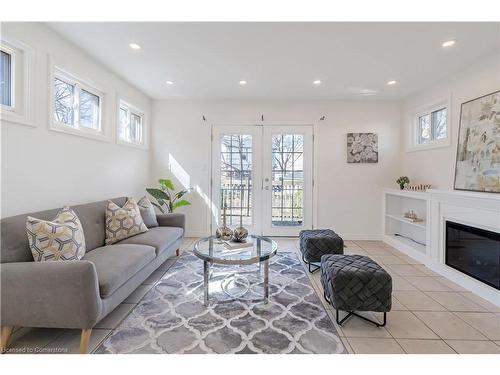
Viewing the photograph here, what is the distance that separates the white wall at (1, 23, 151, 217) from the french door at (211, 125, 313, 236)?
5.81 feet

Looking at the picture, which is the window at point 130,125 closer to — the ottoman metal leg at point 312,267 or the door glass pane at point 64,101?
the door glass pane at point 64,101

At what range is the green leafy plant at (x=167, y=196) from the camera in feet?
13.9

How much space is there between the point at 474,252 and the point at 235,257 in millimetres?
2583

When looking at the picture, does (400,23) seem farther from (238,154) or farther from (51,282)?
(51,282)

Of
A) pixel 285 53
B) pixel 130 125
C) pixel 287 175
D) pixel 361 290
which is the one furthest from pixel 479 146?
pixel 130 125

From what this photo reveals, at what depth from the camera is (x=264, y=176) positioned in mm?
4648

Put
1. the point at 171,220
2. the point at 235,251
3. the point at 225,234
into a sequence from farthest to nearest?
1. the point at 171,220
2. the point at 225,234
3. the point at 235,251

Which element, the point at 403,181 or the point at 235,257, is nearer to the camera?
the point at 235,257

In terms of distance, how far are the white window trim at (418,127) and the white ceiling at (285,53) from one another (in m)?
0.35

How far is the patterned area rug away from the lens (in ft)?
5.69

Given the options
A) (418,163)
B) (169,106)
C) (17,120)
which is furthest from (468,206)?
(169,106)

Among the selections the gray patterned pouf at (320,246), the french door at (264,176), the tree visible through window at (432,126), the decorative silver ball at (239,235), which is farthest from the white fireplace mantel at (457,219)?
the decorative silver ball at (239,235)

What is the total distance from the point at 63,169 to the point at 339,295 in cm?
295

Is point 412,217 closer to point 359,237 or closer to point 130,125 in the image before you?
point 359,237
